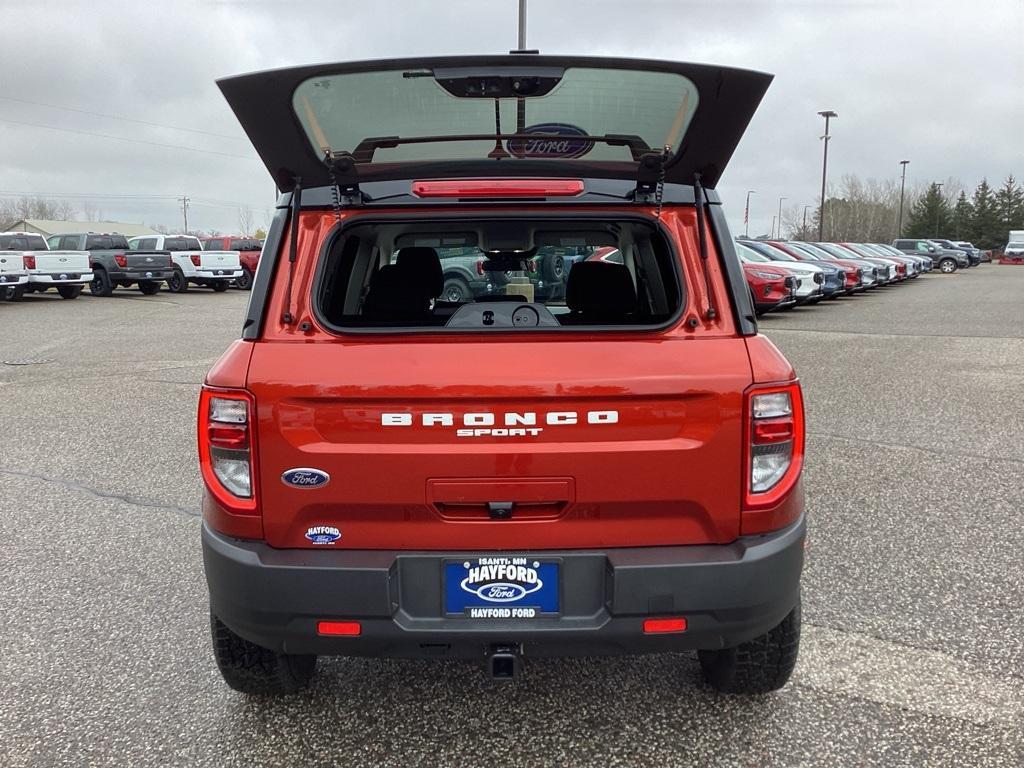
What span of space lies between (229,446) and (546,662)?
1.49 metres

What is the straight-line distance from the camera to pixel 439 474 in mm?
2168

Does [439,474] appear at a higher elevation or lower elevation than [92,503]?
higher

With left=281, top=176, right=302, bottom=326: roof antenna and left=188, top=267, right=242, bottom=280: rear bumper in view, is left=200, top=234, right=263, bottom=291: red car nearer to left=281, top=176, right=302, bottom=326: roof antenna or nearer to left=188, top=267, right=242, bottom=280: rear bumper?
left=188, top=267, right=242, bottom=280: rear bumper

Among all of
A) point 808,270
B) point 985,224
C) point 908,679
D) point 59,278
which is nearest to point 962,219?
point 985,224

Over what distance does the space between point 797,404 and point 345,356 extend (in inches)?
49.7

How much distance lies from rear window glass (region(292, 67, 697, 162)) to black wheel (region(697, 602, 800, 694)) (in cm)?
152

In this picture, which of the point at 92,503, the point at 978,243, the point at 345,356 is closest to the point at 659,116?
the point at 345,356

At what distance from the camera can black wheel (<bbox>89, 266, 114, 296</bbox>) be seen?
23.7 metres

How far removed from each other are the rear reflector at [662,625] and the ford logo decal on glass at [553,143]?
1.38 metres

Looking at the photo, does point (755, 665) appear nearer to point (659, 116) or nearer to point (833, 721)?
point (833, 721)

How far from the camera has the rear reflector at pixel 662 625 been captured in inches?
85.5

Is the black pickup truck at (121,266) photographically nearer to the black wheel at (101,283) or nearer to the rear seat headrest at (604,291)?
the black wheel at (101,283)

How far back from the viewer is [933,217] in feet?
270

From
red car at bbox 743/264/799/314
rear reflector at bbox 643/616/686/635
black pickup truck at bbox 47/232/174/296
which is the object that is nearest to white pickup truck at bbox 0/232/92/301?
black pickup truck at bbox 47/232/174/296
